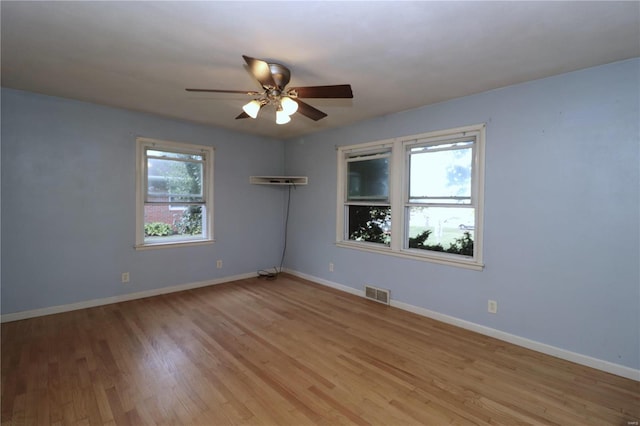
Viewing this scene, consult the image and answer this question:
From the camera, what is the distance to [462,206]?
3279 mm

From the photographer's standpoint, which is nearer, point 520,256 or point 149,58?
point 149,58

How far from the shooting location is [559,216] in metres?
2.63

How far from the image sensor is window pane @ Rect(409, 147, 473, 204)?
3291mm

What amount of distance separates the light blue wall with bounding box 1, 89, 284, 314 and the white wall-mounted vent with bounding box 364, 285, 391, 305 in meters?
2.48

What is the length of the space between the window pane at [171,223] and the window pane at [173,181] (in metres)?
0.16

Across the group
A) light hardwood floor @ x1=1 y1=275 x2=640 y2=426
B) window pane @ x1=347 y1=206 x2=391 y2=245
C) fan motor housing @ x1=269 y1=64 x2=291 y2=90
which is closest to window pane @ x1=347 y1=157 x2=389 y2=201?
window pane @ x1=347 y1=206 x2=391 y2=245

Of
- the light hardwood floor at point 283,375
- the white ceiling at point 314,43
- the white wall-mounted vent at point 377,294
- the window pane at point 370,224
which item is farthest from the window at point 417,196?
the light hardwood floor at point 283,375

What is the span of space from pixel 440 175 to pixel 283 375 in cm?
272

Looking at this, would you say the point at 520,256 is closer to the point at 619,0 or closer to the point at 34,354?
the point at 619,0

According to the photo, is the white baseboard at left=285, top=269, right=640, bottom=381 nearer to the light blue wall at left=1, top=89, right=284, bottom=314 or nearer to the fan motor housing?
the fan motor housing

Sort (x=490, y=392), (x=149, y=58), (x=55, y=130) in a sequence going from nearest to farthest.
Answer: (x=490, y=392), (x=149, y=58), (x=55, y=130)

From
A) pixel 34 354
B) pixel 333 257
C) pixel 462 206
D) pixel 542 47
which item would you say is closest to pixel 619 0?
pixel 542 47

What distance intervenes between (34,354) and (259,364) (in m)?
1.97

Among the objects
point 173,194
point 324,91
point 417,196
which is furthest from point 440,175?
point 173,194
